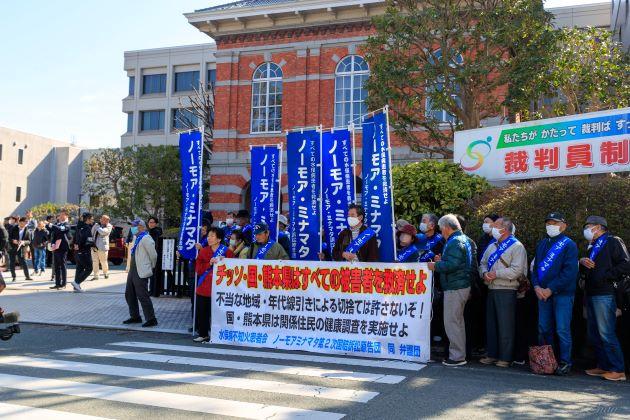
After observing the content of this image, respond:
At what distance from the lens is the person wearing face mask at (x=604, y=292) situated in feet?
22.7

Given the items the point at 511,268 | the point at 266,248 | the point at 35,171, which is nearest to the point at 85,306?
the point at 266,248

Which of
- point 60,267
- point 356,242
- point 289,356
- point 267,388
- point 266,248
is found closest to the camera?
point 267,388

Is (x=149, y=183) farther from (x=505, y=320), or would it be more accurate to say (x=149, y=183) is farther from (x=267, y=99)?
(x=505, y=320)

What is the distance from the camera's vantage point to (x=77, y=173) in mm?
58562

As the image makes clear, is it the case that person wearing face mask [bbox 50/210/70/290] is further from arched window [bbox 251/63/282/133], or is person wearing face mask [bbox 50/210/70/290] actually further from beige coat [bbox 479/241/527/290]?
arched window [bbox 251/63/282/133]

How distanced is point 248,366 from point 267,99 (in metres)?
19.9

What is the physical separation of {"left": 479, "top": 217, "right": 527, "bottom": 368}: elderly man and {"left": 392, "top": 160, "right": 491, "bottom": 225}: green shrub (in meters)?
2.51

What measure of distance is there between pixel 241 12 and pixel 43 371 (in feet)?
70.3

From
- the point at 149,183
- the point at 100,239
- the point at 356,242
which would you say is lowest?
the point at 356,242

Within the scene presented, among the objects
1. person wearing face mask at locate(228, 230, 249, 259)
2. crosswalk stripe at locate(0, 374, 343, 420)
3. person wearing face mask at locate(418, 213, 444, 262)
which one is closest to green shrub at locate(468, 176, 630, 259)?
person wearing face mask at locate(418, 213, 444, 262)

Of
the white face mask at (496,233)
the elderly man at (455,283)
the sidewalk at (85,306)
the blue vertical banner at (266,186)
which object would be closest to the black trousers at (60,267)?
the sidewalk at (85,306)

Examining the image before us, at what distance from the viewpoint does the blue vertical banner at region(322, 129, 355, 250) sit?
33.2 ft

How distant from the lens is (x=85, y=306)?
12625 mm

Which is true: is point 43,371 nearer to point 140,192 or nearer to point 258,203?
point 258,203
